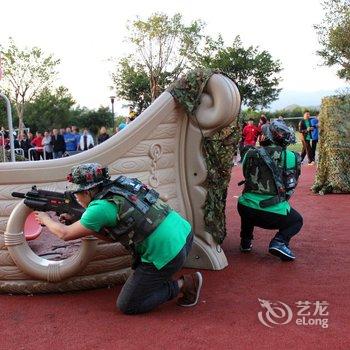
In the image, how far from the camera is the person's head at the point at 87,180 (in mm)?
3336

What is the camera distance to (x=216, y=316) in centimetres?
348

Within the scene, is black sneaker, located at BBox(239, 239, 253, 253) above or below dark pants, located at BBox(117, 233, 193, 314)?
below

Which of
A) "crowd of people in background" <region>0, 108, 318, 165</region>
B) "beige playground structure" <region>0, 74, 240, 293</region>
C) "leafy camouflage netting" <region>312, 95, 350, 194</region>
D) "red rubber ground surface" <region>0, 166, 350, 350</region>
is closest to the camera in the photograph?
"red rubber ground surface" <region>0, 166, 350, 350</region>

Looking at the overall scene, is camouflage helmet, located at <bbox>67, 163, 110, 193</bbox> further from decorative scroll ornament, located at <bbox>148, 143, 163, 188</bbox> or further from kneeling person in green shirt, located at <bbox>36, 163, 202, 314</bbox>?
decorative scroll ornament, located at <bbox>148, 143, 163, 188</bbox>

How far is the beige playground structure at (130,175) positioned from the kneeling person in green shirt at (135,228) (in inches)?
18.8

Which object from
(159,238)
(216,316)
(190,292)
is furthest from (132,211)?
(216,316)

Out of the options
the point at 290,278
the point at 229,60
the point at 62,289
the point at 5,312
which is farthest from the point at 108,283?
the point at 229,60

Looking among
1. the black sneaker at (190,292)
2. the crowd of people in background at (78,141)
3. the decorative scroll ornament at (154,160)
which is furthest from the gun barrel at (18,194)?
the crowd of people in background at (78,141)

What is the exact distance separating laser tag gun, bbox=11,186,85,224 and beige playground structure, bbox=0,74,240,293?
24 cm

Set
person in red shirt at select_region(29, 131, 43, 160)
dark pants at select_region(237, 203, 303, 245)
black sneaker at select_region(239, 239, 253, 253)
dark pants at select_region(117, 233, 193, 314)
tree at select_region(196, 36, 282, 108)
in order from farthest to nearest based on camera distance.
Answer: tree at select_region(196, 36, 282, 108) → person in red shirt at select_region(29, 131, 43, 160) → black sneaker at select_region(239, 239, 253, 253) → dark pants at select_region(237, 203, 303, 245) → dark pants at select_region(117, 233, 193, 314)

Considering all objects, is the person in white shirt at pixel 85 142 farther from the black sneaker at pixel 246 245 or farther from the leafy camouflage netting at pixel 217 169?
the leafy camouflage netting at pixel 217 169

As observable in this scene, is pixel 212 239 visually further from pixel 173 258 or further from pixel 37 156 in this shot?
pixel 37 156

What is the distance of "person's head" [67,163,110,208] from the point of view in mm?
3336

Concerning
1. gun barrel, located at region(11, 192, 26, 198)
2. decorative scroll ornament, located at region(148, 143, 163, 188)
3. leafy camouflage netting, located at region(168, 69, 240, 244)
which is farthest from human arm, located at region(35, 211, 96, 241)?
leafy camouflage netting, located at region(168, 69, 240, 244)
